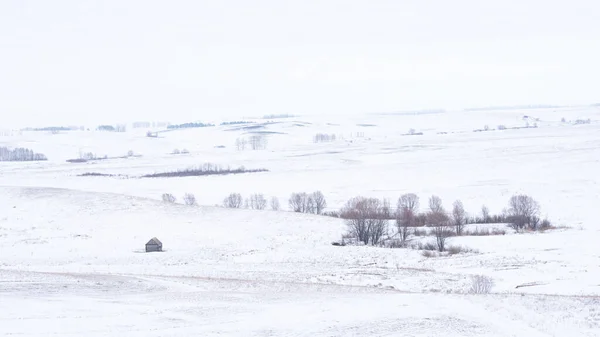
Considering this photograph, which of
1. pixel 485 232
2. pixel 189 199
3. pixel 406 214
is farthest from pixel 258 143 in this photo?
pixel 485 232

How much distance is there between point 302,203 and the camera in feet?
192

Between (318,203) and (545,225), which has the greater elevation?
(318,203)

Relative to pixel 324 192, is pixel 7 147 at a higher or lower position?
higher

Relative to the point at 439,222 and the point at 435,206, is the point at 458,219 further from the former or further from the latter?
the point at 435,206

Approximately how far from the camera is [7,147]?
159 metres

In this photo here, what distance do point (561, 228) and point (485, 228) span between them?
14.1ft

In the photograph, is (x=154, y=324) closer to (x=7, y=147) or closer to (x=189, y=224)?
(x=189, y=224)

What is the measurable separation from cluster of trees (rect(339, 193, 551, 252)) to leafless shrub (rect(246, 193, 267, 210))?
715cm

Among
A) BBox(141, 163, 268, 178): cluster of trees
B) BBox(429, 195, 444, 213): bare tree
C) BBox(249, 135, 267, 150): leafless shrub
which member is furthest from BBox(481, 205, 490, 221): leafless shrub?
BBox(249, 135, 267, 150): leafless shrub

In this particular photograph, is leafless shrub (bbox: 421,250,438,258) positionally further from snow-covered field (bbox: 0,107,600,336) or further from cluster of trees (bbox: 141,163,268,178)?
cluster of trees (bbox: 141,163,268,178)

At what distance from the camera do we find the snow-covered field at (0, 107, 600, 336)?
19.2m

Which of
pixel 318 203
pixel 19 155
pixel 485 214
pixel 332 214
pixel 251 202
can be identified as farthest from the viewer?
pixel 19 155

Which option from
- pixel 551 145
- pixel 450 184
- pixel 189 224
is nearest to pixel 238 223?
pixel 189 224

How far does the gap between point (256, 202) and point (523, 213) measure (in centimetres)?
2205
